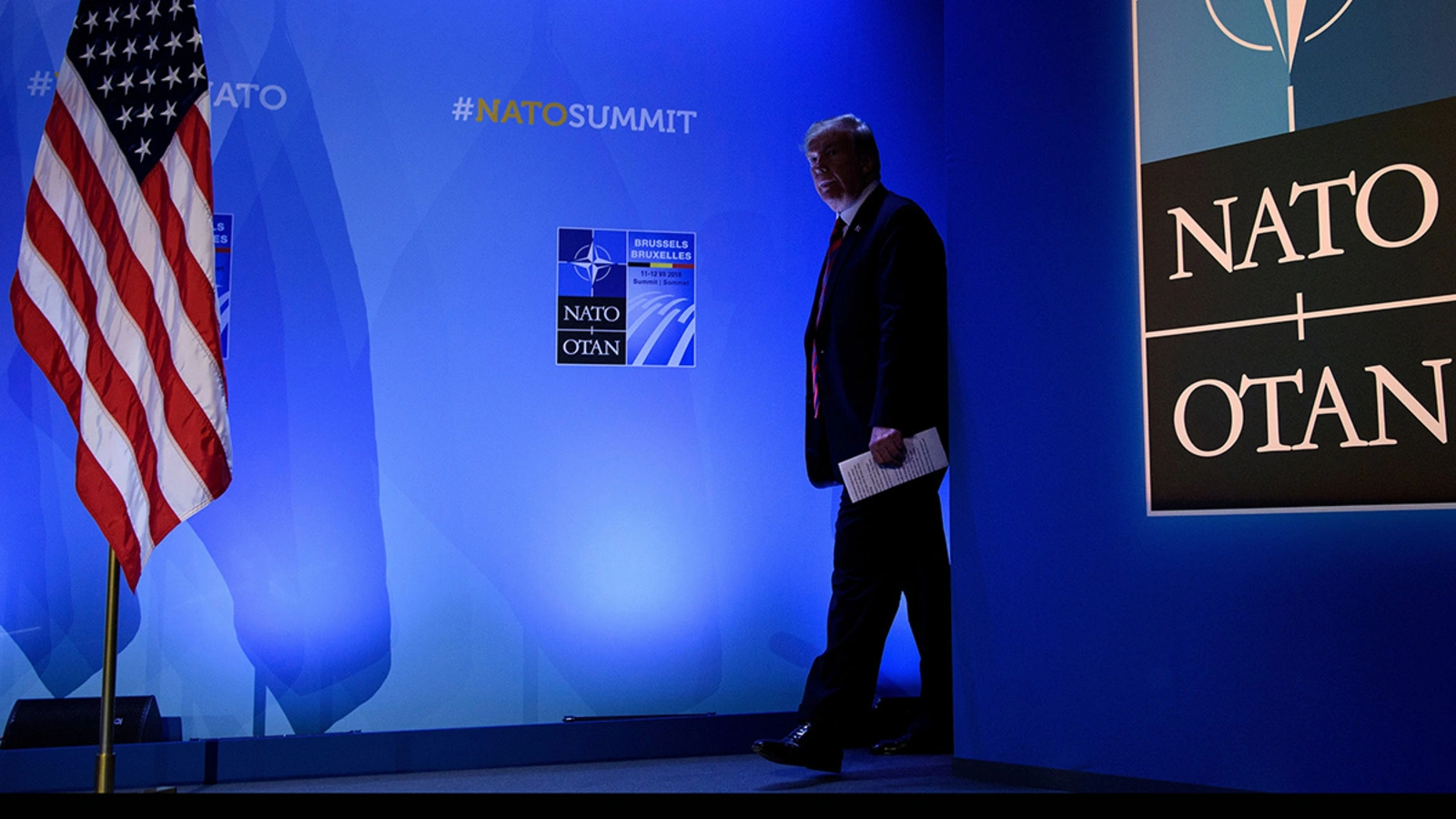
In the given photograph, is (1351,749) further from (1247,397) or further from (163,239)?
(163,239)

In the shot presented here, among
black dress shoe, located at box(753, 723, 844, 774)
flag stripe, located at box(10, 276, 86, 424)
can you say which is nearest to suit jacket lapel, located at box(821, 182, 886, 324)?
black dress shoe, located at box(753, 723, 844, 774)

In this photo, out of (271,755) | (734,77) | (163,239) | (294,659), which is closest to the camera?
(163,239)

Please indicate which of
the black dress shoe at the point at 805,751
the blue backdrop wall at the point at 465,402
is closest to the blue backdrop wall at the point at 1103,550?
the black dress shoe at the point at 805,751

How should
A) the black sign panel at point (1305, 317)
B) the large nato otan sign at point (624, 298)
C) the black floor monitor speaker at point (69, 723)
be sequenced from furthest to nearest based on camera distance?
the large nato otan sign at point (624, 298)
the black floor monitor speaker at point (69, 723)
the black sign panel at point (1305, 317)

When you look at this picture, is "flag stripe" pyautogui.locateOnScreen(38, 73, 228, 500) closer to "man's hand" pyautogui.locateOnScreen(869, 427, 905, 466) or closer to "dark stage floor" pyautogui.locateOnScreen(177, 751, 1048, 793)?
"dark stage floor" pyautogui.locateOnScreen(177, 751, 1048, 793)

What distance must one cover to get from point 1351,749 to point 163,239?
2880mm

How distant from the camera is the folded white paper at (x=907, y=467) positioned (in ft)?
9.32

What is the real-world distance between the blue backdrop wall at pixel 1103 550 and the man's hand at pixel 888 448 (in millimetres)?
199

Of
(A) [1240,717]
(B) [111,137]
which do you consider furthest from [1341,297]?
(B) [111,137]

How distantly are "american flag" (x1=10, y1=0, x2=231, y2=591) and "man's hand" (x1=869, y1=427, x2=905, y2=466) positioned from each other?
1.61 meters

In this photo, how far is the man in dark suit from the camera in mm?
2797

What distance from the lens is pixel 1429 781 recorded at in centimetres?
210

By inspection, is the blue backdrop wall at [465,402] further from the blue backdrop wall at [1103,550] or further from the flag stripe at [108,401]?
the blue backdrop wall at [1103,550]

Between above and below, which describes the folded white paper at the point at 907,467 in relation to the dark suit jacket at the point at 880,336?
below
